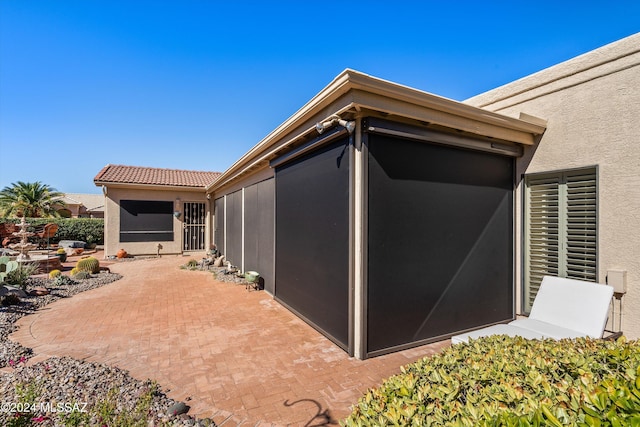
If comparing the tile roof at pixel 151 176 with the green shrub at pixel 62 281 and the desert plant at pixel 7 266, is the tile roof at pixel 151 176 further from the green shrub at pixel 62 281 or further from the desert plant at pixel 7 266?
the desert plant at pixel 7 266

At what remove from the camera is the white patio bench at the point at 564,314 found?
3861mm

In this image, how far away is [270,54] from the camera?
10086 mm

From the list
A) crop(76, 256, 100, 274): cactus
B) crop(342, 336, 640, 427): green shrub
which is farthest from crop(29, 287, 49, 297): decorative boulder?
crop(342, 336, 640, 427): green shrub

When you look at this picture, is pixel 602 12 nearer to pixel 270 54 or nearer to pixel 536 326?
pixel 536 326

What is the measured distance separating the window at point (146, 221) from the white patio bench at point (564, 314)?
15259mm

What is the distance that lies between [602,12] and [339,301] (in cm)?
826

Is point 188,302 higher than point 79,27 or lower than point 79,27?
lower

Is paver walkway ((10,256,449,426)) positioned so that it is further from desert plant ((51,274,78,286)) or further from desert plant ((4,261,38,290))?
desert plant ((51,274,78,286))

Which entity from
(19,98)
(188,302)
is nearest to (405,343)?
(188,302)

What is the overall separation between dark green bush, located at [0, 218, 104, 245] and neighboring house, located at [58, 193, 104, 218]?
6.71 m

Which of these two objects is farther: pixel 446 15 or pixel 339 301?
pixel 446 15

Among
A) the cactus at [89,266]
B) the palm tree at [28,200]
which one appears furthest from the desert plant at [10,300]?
the palm tree at [28,200]

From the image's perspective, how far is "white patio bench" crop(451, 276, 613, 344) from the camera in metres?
3.86

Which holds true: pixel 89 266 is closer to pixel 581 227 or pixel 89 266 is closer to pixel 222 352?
pixel 222 352
